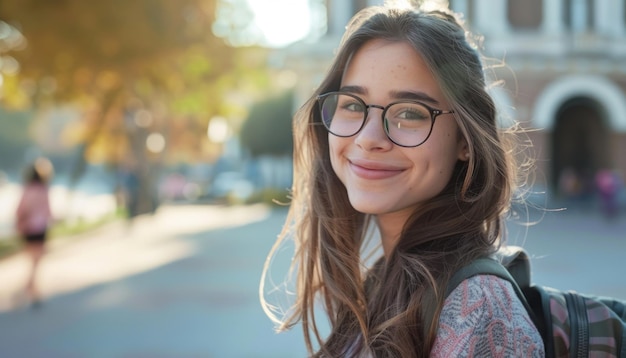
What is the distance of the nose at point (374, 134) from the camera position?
1.84m

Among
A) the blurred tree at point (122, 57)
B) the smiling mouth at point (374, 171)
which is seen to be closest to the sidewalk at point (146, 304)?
the blurred tree at point (122, 57)

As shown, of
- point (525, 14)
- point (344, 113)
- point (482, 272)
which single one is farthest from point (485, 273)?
point (525, 14)

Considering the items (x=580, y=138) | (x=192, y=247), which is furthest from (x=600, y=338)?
(x=580, y=138)

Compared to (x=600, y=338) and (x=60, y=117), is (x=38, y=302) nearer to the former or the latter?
(x=600, y=338)

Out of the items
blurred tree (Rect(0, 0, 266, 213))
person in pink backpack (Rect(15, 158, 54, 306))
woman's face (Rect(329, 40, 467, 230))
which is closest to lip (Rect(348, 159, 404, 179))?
woman's face (Rect(329, 40, 467, 230))

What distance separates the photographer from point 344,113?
1962 mm

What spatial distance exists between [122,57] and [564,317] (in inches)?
539

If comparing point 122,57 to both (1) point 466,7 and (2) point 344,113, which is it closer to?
(2) point 344,113

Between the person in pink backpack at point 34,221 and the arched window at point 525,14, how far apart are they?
74.8 feet

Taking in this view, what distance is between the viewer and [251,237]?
18266mm

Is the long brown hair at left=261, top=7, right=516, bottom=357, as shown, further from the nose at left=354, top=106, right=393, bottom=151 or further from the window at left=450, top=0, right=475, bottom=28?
the window at left=450, top=0, right=475, bottom=28

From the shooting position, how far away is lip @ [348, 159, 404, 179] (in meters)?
1.87

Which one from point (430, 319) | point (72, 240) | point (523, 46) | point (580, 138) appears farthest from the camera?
point (580, 138)

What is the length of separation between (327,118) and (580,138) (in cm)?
3028
